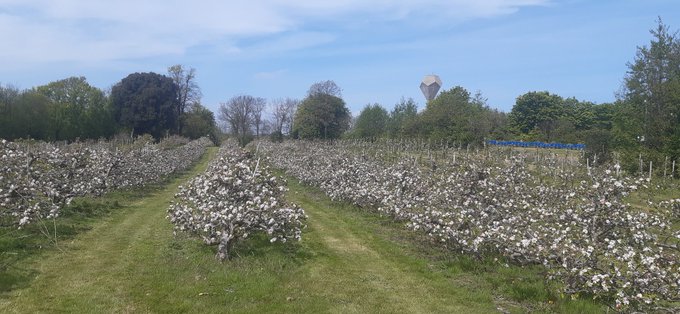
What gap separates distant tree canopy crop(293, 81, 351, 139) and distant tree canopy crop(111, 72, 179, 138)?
19.4 metres

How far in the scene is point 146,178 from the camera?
2366 centimetres

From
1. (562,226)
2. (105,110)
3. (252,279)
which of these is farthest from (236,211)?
(105,110)

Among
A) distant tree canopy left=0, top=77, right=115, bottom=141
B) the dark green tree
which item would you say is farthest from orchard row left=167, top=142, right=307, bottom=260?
the dark green tree

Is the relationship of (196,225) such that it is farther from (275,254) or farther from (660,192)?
(660,192)

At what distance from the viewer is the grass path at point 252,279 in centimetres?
733

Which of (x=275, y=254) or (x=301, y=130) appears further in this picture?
(x=301, y=130)

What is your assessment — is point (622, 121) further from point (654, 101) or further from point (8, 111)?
point (8, 111)

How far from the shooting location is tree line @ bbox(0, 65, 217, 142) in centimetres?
4412

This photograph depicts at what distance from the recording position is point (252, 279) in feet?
27.7

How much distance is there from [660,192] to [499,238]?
14.4 metres

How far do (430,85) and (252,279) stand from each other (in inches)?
3123

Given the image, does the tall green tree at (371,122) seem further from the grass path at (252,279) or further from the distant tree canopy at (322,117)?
the grass path at (252,279)

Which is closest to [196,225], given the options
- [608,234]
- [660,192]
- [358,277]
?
[358,277]

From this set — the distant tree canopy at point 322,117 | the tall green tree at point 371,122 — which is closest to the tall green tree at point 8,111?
the distant tree canopy at point 322,117
